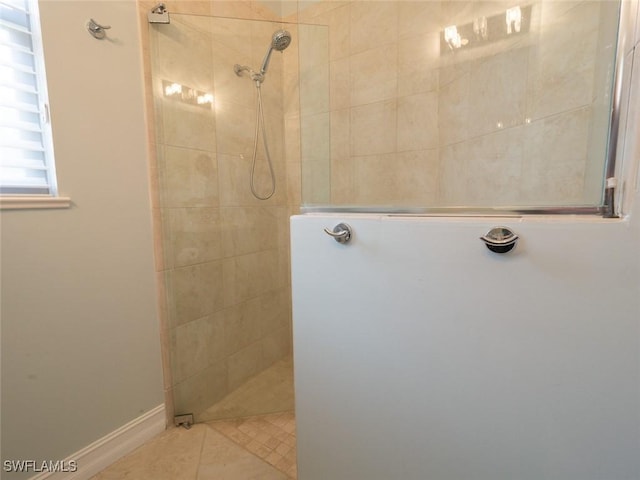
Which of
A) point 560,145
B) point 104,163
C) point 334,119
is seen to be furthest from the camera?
point 334,119

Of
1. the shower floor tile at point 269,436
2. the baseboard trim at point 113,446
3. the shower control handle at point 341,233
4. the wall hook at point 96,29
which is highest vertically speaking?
the wall hook at point 96,29

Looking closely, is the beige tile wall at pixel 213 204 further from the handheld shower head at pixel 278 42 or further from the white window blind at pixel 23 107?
the white window blind at pixel 23 107

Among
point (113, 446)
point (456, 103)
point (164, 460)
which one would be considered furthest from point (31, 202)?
point (456, 103)

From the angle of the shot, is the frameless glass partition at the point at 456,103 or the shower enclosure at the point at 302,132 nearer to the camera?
the frameless glass partition at the point at 456,103

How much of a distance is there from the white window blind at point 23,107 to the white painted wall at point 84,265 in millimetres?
34

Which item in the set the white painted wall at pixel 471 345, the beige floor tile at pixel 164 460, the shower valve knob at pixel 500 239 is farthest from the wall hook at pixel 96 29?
the beige floor tile at pixel 164 460

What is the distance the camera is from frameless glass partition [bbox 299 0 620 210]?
75 centimetres

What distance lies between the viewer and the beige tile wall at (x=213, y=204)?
131 centimetres

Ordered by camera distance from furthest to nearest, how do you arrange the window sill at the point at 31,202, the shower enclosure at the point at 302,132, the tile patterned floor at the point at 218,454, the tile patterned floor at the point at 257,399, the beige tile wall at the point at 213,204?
1. the tile patterned floor at the point at 257,399
2. the beige tile wall at the point at 213,204
3. the tile patterned floor at the point at 218,454
4. the shower enclosure at the point at 302,132
5. the window sill at the point at 31,202

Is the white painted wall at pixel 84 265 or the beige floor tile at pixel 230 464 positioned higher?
the white painted wall at pixel 84 265

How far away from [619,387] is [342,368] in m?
0.55

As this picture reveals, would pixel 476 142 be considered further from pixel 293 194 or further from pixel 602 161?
pixel 293 194

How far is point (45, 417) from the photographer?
991 mm

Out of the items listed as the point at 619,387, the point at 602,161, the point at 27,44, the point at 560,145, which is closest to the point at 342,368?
the point at 619,387
